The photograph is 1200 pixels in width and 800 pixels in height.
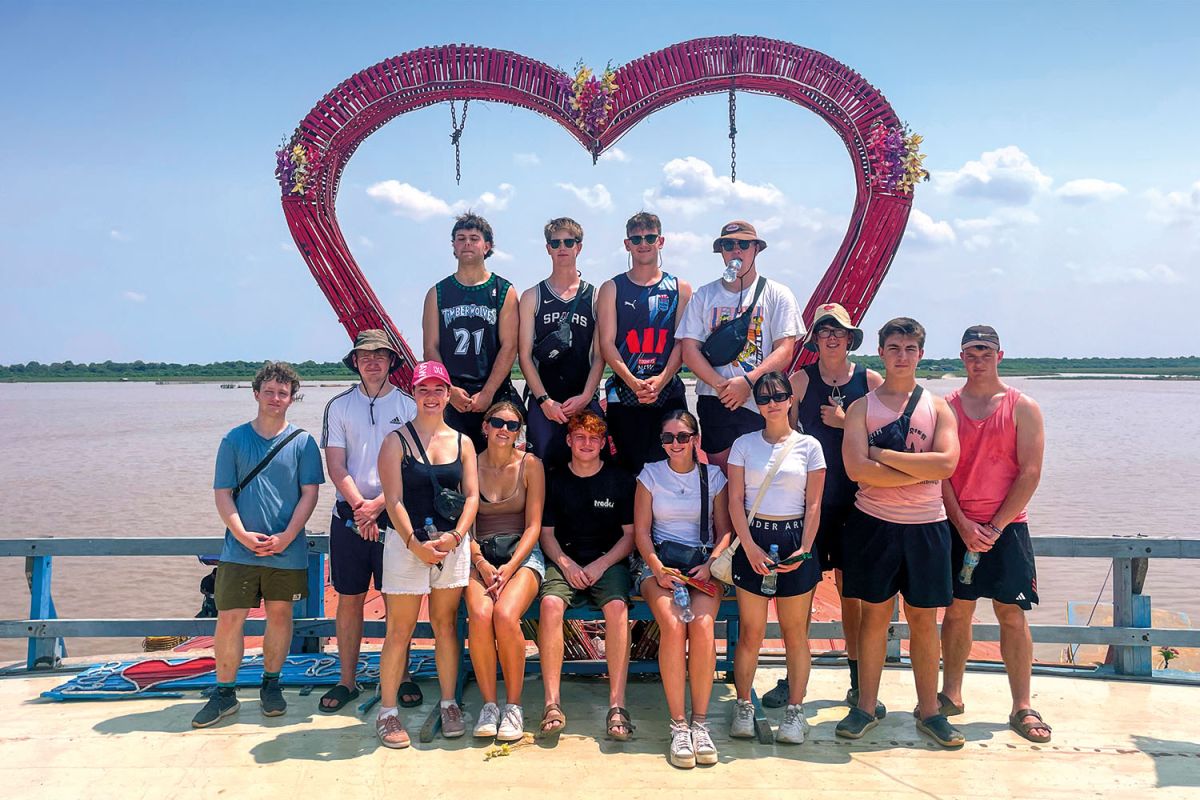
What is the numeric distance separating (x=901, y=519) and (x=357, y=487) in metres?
2.88

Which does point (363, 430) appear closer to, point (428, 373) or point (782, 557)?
point (428, 373)

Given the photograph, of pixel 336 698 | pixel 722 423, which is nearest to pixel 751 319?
pixel 722 423

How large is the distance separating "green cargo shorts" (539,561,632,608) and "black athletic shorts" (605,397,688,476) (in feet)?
2.14

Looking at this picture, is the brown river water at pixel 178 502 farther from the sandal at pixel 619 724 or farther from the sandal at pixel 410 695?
the sandal at pixel 619 724

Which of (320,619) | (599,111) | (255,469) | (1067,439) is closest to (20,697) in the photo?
(320,619)

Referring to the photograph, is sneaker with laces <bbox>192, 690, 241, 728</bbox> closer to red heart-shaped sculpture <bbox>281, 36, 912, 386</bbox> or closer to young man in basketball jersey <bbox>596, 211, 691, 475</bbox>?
red heart-shaped sculpture <bbox>281, 36, 912, 386</bbox>

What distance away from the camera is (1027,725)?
13.3 feet

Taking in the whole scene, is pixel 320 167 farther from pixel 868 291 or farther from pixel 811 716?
pixel 811 716

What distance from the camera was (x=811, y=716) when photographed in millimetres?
4348

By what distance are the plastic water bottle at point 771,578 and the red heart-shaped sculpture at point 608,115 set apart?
1.66 metres

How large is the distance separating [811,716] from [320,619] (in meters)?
3.05

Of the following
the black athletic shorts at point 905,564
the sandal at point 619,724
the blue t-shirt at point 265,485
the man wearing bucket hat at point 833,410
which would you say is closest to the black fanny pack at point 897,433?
the man wearing bucket hat at point 833,410

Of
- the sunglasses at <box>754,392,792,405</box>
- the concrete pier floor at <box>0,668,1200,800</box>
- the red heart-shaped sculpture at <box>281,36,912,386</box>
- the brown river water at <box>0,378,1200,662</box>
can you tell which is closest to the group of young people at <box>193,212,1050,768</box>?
the sunglasses at <box>754,392,792,405</box>

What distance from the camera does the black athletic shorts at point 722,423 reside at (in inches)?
181
